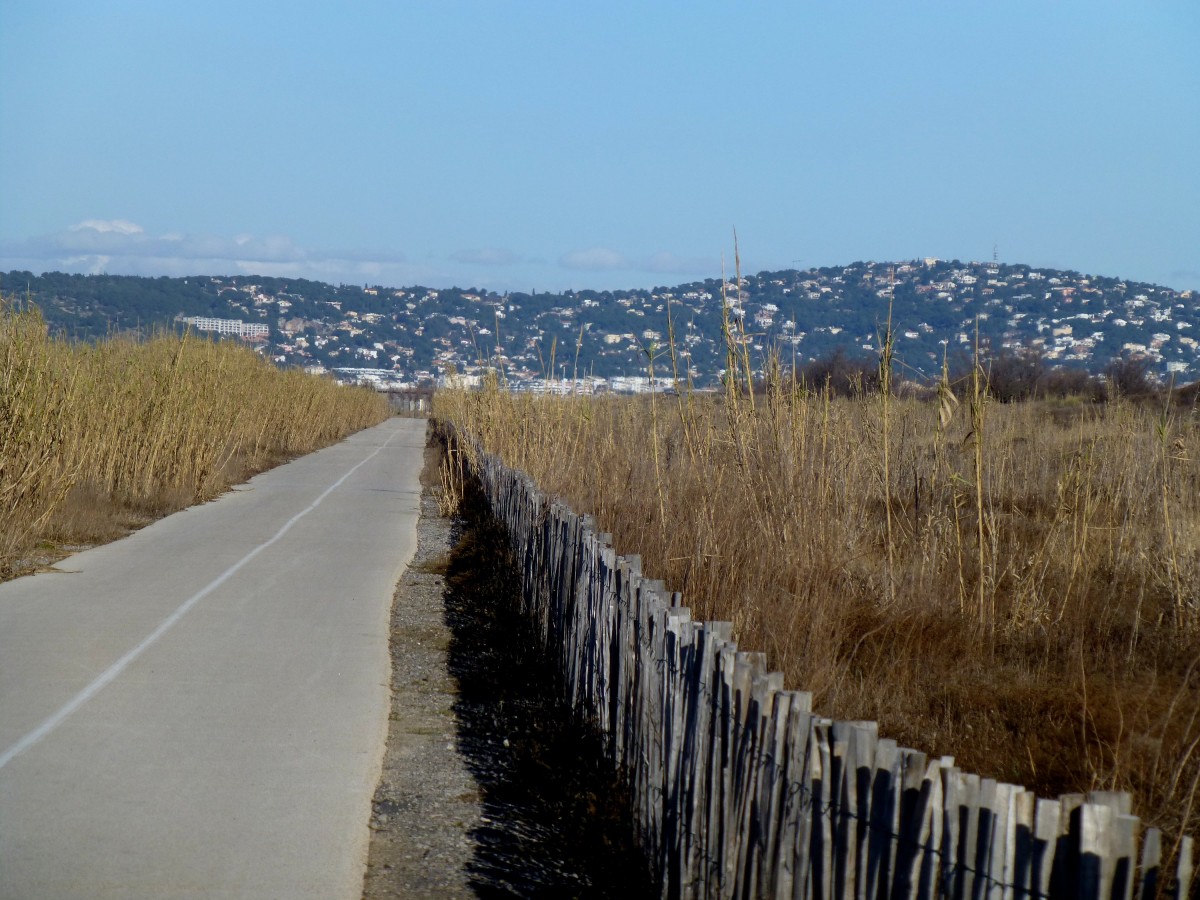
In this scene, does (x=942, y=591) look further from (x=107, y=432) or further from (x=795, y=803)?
(x=107, y=432)

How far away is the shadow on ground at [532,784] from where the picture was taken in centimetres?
533

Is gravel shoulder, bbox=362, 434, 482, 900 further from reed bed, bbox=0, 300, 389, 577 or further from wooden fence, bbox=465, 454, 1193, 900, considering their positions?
reed bed, bbox=0, 300, 389, 577

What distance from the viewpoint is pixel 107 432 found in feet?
66.1

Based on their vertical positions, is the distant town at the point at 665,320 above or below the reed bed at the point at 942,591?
above

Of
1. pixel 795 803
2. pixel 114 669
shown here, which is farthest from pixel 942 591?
pixel 114 669

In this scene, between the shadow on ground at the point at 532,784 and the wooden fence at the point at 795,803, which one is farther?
the shadow on ground at the point at 532,784

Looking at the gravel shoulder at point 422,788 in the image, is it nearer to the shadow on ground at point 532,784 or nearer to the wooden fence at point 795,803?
the shadow on ground at point 532,784

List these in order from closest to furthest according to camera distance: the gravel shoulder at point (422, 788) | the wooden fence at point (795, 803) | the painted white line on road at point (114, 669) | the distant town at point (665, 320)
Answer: the wooden fence at point (795, 803) < the gravel shoulder at point (422, 788) < the painted white line on road at point (114, 669) < the distant town at point (665, 320)

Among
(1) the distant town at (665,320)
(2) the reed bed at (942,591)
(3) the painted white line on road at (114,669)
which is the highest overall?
(1) the distant town at (665,320)

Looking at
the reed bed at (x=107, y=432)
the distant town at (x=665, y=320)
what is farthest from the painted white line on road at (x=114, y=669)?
the distant town at (x=665, y=320)

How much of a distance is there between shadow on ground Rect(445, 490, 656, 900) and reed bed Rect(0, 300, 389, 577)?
5.91m

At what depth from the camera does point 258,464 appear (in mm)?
34156

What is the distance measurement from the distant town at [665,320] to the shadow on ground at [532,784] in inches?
110

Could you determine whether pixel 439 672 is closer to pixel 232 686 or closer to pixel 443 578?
pixel 232 686
